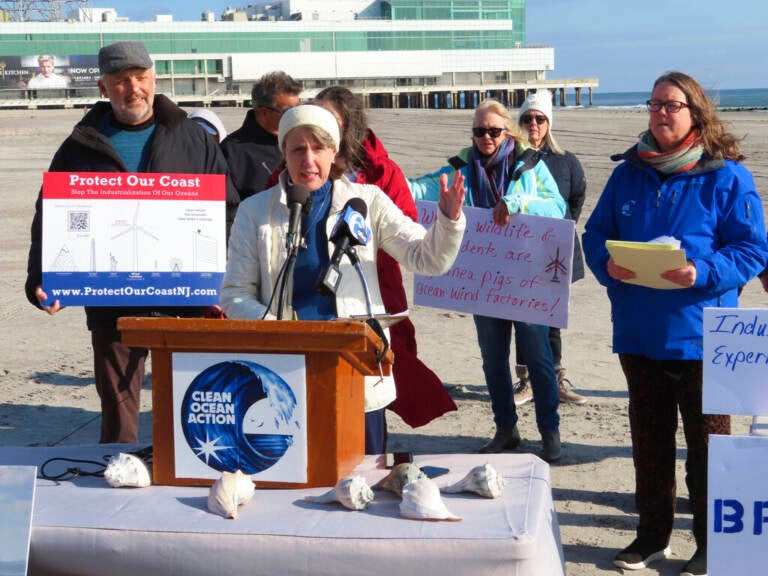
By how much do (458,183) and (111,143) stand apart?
82.2 inches

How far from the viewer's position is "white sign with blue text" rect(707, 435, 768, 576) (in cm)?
375

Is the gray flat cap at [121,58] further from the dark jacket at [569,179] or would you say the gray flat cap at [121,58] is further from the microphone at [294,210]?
the dark jacket at [569,179]

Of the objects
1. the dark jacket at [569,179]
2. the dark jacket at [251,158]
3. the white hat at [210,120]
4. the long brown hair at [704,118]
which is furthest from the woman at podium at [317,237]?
the white hat at [210,120]

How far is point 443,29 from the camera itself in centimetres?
10469

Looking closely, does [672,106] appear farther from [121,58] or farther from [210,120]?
[210,120]

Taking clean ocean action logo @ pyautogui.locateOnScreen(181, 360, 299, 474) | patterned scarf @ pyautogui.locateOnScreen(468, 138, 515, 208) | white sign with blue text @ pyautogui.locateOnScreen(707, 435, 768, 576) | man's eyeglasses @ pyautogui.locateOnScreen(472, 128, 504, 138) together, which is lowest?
white sign with blue text @ pyautogui.locateOnScreen(707, 435, 768, 576)

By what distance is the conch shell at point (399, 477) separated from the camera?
3.62 m

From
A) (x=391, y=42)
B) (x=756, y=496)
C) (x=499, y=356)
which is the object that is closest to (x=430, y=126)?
(x=499, y=356)

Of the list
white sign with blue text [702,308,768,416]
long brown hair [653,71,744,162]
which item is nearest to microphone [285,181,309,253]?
white sign with blue text [702,308,768,416]

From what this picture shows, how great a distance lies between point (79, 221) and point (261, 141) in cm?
167

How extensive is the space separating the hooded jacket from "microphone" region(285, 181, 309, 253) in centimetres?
162

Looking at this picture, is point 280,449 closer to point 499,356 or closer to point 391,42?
point 499,356

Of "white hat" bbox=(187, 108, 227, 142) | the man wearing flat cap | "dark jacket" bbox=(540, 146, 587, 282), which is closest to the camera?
the man wearing flat cap

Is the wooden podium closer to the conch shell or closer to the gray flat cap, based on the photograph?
the conch shell
